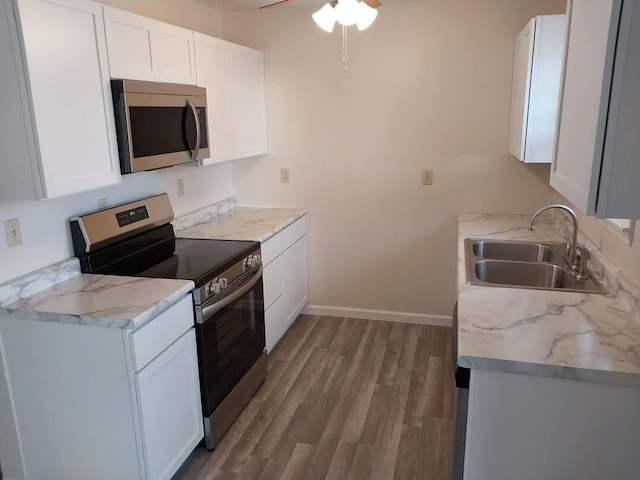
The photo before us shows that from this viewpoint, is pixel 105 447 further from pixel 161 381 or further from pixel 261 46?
pixel 261 46

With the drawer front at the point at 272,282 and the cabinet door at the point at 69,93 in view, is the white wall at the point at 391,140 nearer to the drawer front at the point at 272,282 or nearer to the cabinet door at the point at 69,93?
the drawer front at the point at 272,282

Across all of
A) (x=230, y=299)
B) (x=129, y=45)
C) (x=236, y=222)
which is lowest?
(x=230, y=299)

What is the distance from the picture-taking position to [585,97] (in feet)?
4.47

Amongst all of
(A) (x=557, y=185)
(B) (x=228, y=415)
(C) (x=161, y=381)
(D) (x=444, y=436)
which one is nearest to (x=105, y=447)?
(C) (x=161, y=381)

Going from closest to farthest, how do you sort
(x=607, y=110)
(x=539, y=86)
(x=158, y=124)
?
(x=607, y=110) < (x=158, y=124) < (x=539, y=86)

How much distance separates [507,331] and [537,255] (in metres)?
1.26

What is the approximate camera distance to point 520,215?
3.52 meters

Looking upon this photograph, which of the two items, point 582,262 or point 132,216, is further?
point 132,216

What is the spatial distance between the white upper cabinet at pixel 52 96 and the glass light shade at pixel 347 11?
101 centimetres

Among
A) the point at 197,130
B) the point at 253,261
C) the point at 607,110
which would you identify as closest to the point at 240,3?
the point at 197,130

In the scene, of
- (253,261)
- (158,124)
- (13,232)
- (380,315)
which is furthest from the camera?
(380,315)

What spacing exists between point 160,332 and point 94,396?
35 centimetres

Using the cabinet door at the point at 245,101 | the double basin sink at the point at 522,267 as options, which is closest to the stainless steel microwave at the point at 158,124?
the cabinet door at the point at 245,101

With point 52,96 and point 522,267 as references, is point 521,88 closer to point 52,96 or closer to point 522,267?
point 522,267
